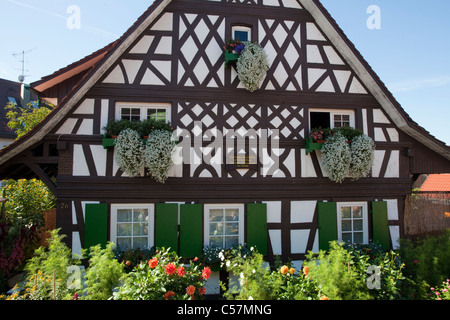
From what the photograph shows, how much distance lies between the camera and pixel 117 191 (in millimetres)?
6922

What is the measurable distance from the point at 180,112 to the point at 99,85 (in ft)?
6.55

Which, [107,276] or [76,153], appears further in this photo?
[76,153]

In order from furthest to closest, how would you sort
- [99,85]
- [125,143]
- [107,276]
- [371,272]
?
[99,85], [125,143], [371,272], [107,276]

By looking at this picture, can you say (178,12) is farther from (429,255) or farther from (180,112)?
(429,255)

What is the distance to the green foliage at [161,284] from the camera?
150 inches

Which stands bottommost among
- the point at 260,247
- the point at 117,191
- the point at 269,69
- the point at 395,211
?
the point at 260,247

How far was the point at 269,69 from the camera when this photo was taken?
7.57 metres

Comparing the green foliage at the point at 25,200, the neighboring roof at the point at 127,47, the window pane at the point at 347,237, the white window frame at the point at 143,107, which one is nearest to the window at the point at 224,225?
the white window frame at the point at 143,107

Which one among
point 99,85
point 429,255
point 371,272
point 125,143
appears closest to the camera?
point 371,272

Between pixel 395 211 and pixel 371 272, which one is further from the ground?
pixel 395 211

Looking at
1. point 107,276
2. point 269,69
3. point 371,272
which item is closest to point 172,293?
point 107,276

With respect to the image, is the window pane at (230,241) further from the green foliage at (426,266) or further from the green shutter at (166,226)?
the green foliage at (426,266)

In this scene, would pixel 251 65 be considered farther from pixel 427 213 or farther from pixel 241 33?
pixel 427 213

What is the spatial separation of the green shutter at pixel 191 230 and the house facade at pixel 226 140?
24 millimetres
